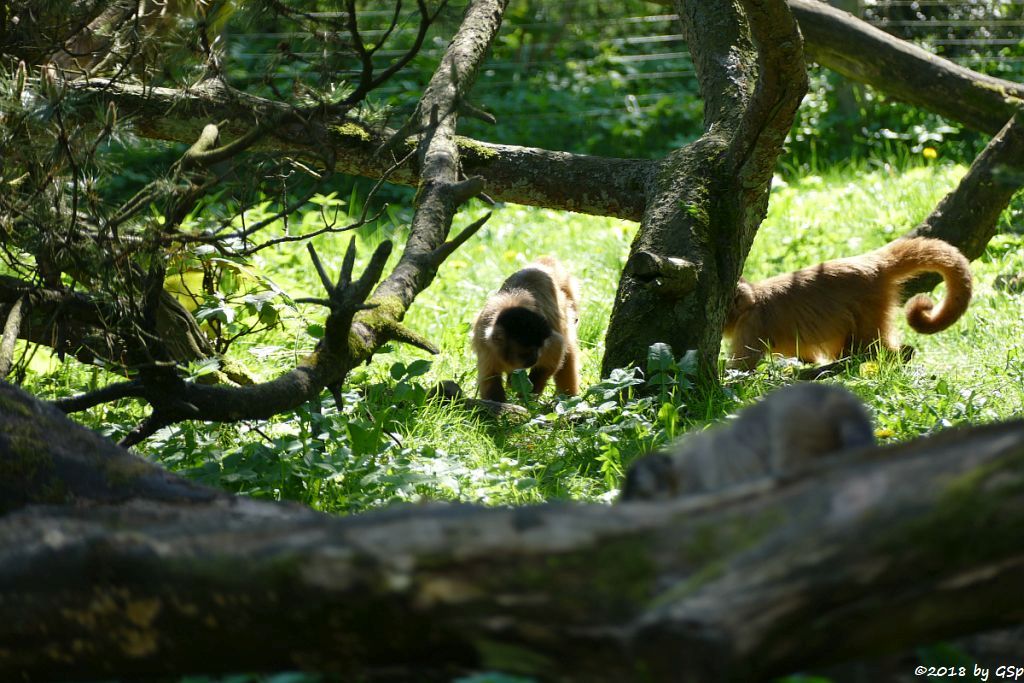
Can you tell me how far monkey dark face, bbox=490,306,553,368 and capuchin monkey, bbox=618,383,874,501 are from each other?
4.36 m

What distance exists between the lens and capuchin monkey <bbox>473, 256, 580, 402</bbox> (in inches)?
273

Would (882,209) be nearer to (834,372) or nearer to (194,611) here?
(834,372)

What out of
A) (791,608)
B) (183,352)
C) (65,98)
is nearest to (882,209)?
(183,352)

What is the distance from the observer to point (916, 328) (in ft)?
24.0

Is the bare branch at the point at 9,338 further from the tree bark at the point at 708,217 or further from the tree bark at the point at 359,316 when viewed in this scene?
the tree bark at the point at 708,217

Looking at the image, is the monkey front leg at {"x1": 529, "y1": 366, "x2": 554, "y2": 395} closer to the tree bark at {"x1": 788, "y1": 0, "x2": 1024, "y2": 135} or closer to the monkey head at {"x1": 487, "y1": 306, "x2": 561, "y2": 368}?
the monkey head at {"x1": 487, "y1": 306, "x2": 561, "y2": 368}

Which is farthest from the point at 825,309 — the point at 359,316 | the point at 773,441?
the point at 773,441

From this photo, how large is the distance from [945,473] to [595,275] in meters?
7.32

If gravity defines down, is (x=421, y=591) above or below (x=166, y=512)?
below

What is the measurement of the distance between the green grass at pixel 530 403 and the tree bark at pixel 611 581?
1929mm

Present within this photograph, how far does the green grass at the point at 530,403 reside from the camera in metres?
4.50

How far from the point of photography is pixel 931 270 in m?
7.37

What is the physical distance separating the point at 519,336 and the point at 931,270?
3.05 meters

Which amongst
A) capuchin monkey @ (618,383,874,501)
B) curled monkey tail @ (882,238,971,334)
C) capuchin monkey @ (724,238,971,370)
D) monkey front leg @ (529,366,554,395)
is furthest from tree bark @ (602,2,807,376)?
capuchin monkey @ (618,383,874,501)
